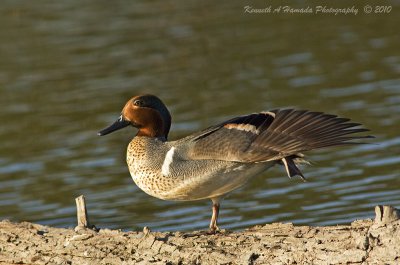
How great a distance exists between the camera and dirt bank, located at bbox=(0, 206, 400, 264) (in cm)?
553

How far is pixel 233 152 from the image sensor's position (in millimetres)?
6590

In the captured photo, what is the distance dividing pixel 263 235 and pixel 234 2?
11.1m

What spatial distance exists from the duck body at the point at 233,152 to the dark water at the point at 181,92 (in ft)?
5.49

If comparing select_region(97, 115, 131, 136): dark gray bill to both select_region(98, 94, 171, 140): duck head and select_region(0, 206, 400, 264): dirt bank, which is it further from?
select_region(0, 206, 400, 264): dirt bank

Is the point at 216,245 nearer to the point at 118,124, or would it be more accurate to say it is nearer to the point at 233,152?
the point at 233,152

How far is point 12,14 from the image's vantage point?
652 inches

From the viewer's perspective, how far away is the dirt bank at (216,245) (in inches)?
218

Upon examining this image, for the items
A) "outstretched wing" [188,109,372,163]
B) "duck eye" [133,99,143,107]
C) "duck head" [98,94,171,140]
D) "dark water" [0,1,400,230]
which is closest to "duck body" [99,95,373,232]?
"outstretched wing" [188,109,372,163]

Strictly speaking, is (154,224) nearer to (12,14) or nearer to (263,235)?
(263,235)

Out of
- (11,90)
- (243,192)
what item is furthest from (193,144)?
(11,90)

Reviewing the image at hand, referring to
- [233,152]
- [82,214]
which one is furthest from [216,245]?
[82,214]

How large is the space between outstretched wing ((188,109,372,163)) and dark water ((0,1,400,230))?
1872mm

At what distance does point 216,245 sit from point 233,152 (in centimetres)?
71

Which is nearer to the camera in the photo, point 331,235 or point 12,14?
point 331,235
